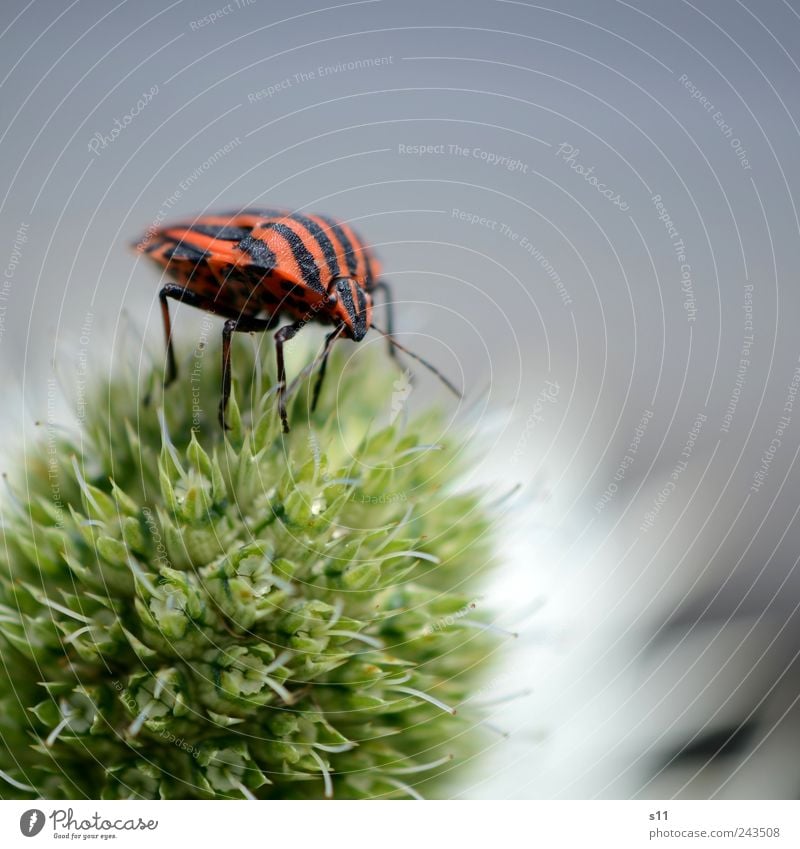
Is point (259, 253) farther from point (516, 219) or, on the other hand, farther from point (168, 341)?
point (516, 219)

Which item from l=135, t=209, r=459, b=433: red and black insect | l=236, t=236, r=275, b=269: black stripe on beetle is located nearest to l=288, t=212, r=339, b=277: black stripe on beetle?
l=135, t=209, r=459, b=433: red and black insect

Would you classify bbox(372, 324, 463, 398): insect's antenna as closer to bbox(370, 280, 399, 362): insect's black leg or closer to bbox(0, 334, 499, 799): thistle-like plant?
bbox(370, 280, 399, 362): insect's black leg

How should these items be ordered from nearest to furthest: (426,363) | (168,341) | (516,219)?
(168,341)
(426,363)
(516,219)

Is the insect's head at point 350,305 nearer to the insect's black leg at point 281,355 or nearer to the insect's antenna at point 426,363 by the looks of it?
the insect's black leg at point 281,355

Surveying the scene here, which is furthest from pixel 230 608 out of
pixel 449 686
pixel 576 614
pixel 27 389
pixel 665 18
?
pixel 665 18

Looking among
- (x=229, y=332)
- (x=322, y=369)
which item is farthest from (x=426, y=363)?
(x=229, y=332)
